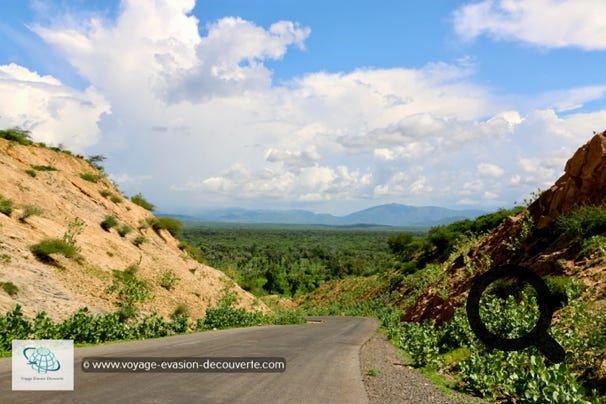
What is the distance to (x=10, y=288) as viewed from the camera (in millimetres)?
15273

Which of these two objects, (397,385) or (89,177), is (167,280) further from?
(397,385)

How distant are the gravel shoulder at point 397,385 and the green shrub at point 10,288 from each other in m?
12.7

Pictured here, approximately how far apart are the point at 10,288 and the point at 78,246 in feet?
26.2

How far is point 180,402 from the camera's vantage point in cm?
726

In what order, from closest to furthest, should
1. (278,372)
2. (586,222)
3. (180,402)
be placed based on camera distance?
(180,402), (278,372), (586,222)

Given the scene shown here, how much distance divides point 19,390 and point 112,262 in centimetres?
1815

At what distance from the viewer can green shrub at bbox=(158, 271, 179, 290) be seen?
1053 inches

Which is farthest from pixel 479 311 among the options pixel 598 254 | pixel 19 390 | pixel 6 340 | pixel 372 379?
pixel 6 340

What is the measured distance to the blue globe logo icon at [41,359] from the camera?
8905 mm

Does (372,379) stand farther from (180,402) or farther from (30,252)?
(30,252)
